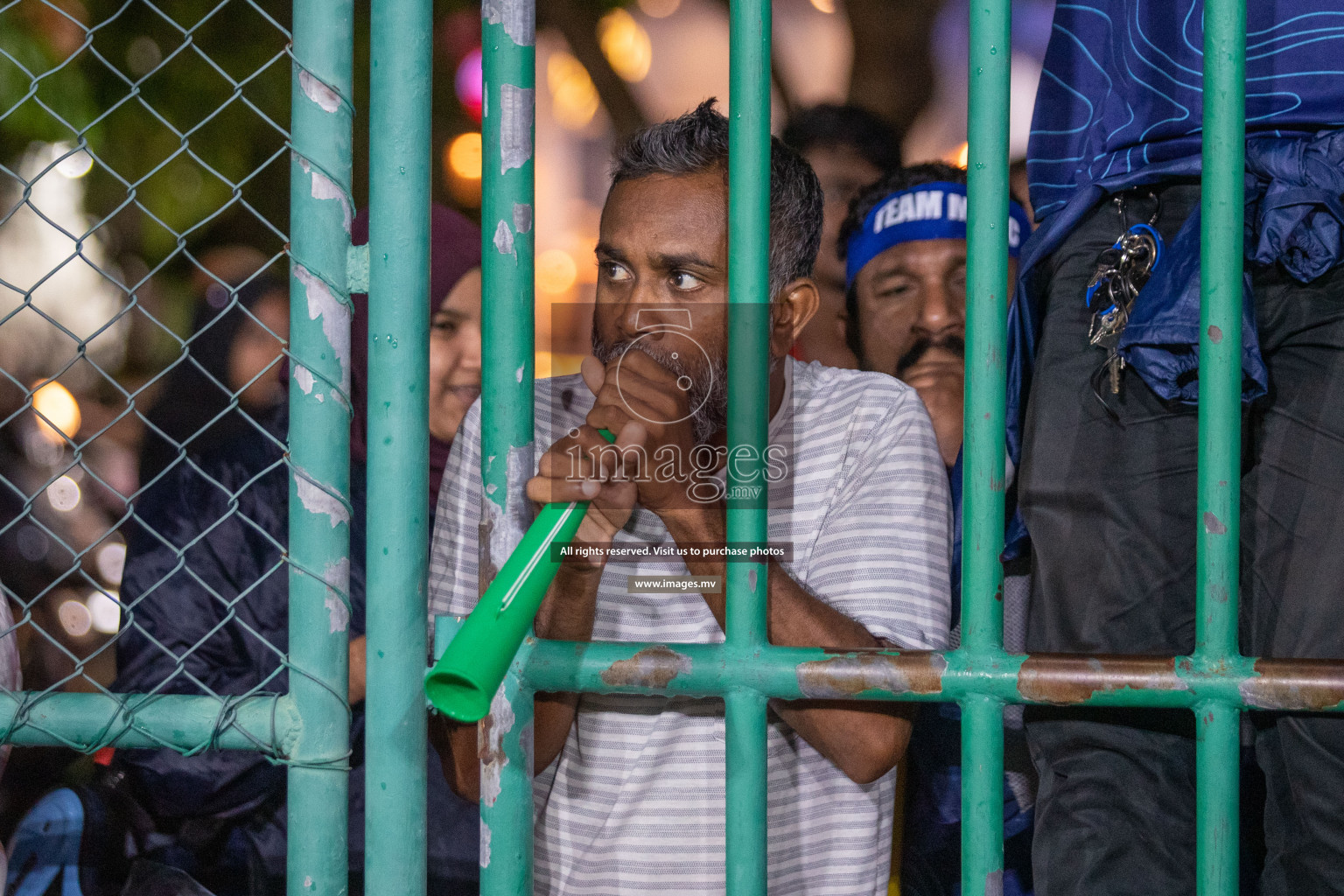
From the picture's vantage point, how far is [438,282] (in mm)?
2236

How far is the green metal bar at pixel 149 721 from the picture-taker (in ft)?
2.18

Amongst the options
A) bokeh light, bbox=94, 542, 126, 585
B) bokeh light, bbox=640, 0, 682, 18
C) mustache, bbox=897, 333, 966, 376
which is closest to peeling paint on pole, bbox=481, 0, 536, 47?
mustache, bbox=897, 333, 966, 376

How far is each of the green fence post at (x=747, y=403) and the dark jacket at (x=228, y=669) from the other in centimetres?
129

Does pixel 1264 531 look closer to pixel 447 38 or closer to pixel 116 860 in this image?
pixel 116 860

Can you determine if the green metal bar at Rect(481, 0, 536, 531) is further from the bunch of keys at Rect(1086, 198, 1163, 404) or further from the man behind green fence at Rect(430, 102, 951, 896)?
the bunch of keys at Rect(1086, 198, 1163, 404)

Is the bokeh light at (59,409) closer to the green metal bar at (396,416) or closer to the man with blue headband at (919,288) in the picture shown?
the man with blue headband at (919,288)

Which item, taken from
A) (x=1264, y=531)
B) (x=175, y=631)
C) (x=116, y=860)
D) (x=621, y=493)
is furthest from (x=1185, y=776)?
(x=116, y=860)

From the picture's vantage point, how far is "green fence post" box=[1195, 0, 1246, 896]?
632 mm

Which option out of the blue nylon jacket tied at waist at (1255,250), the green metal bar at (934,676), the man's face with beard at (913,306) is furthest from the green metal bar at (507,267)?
the man's face with beard at (913,306)

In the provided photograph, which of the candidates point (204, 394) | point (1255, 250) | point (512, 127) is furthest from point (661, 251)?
point (204, 394)

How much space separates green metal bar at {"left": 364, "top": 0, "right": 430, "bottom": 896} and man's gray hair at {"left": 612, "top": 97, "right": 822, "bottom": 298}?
398mm

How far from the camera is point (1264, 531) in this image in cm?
86

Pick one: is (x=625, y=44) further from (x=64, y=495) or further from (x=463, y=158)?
(x=64, y=495)

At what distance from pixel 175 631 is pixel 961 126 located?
2291 mm
